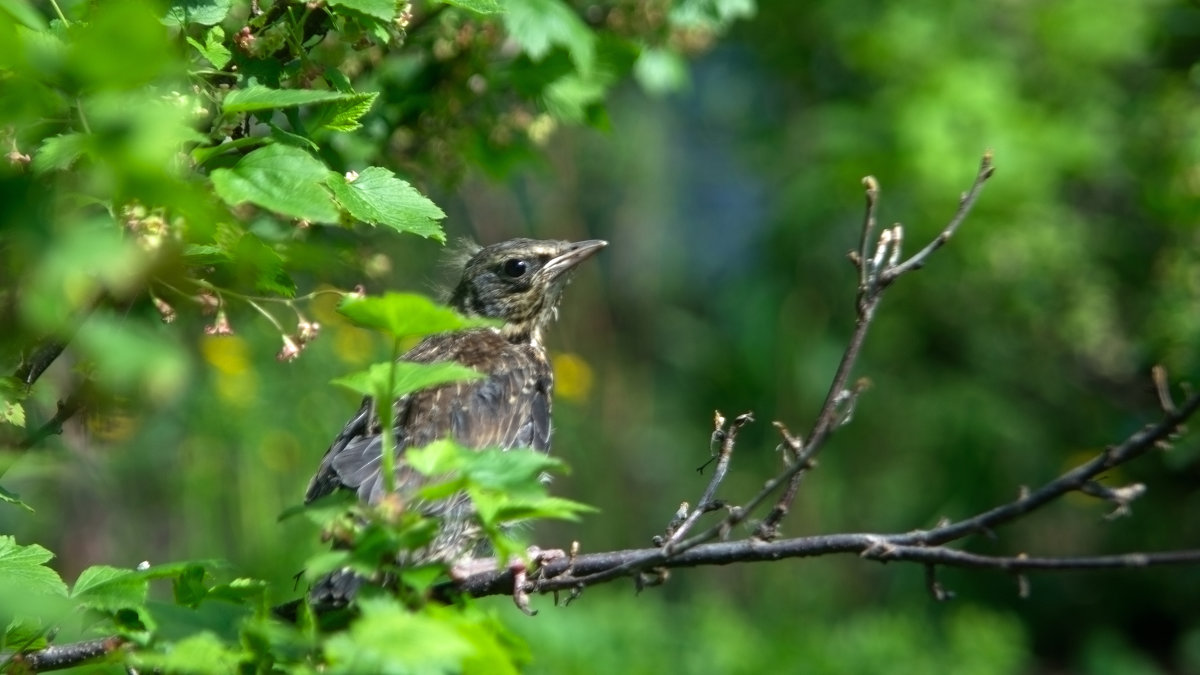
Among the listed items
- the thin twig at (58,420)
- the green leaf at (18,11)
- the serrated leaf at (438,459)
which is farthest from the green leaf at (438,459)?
the thin twig at (58,420)

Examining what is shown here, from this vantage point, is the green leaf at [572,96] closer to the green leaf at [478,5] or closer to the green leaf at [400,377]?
the green leaf at [478,5]

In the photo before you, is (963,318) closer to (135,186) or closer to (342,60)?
(342,60)

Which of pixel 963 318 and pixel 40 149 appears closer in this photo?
pixel 40 149

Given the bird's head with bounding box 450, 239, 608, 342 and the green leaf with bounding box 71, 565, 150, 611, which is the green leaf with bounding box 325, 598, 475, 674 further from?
the bird's head with bounding box 450, 239, 608, 342

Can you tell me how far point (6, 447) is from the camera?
2453 millimetres

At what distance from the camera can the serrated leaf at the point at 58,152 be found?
1651 mm

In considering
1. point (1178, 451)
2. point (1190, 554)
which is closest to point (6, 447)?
point (1190, 554)

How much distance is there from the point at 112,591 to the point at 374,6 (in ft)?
3.18

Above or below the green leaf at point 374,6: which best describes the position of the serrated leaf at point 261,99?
below

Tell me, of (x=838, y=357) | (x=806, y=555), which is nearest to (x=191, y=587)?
(x=806, y=555)

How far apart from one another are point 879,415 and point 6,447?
6199 millimetres

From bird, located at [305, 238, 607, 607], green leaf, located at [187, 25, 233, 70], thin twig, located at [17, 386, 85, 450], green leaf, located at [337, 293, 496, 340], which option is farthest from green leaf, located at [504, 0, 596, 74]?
green leaf, located at [337, 293, 496, 340]

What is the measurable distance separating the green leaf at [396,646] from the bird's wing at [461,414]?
48.9 inches

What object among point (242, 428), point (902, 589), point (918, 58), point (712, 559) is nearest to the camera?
point (712, 559)
